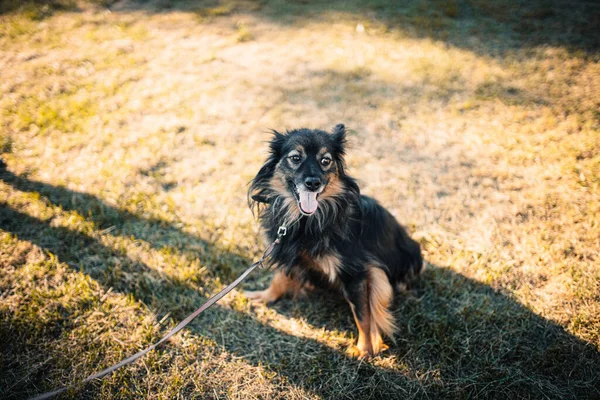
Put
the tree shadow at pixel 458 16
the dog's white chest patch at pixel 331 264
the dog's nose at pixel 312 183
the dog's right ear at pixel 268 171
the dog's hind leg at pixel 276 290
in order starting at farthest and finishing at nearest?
the tree shadow at pixel 458 16, the dog's hind leg at pixel 276 290, the dog's right ear at pixel 268 171, the dog's white chest patch at pixel 331 264, the dog's nose at pixel 312 183

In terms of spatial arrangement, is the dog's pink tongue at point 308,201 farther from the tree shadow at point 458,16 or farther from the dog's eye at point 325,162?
the tree shadow at point 458,16

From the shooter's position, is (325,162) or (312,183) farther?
(325,162)

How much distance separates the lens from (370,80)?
617 cm

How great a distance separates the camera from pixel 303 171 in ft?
8.09

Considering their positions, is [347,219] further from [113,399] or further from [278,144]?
[113,399]

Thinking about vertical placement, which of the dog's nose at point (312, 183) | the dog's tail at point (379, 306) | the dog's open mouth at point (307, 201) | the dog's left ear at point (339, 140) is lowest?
the dog's tail at point (379, 306)

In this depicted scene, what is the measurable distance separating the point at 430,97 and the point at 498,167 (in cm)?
198

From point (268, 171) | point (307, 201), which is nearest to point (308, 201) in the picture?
point (307, 201)

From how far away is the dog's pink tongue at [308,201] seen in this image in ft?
7.87

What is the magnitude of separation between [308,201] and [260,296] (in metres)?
1.29

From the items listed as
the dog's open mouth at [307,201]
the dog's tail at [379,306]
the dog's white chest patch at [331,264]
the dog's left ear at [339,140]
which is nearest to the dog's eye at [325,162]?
the dog's left ear at [339,140]

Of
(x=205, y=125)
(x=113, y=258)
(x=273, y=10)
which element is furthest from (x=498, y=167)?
(x=273, y=10)

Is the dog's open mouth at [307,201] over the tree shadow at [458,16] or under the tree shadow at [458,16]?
under

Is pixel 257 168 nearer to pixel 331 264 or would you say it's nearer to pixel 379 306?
pixel 331 264
